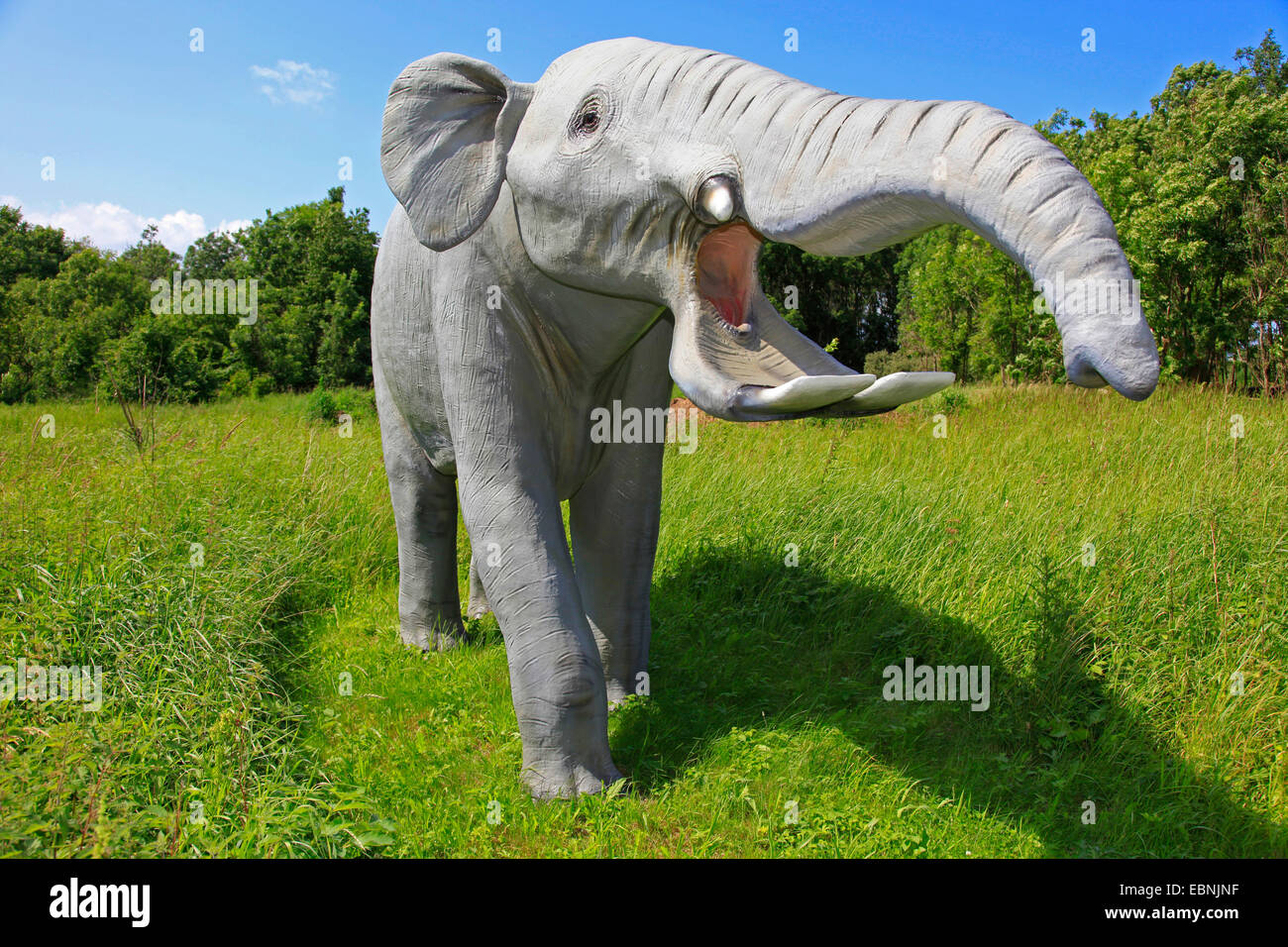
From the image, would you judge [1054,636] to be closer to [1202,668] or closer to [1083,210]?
[1202,668]

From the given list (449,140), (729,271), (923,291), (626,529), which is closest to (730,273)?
(729,271)

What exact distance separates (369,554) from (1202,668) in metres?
4.90

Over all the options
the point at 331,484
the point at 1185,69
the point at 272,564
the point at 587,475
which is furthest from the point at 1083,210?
the point at 1185,69

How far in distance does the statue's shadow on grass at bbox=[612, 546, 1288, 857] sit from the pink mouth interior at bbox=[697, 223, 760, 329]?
6.03ft

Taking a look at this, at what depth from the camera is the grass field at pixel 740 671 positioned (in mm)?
2951

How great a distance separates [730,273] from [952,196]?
83 centimetres

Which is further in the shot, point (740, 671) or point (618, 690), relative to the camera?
point (740, 671)

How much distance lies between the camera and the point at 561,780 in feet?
9.40

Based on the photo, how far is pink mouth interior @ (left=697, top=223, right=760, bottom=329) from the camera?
2334 millimetres
